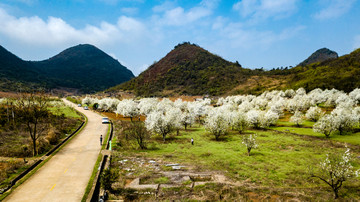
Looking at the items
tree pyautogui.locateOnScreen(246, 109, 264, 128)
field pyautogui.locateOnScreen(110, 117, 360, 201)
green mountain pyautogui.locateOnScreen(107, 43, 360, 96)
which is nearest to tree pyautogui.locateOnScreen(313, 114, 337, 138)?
field pyautogui.locateOnScreen(110, 117, 360, 201)

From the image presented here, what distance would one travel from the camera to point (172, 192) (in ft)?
51.8

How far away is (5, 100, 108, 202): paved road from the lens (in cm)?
1398

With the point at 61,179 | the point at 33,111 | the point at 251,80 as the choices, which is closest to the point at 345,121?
the point at 61,179

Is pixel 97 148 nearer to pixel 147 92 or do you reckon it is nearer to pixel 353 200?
pixel 353 200

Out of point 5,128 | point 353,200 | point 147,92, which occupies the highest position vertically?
point 147,92

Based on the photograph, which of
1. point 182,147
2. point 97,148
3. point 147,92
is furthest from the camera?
point 147,92

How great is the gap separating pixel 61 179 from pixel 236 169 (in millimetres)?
18334

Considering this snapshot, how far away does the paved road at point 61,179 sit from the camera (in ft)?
45.9

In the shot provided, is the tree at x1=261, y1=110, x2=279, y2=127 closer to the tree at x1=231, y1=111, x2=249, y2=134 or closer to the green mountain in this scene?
the tree at x1=231, y1=111, x2=249, y2=134

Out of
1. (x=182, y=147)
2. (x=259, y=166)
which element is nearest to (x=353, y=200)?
(x=259, y=166)

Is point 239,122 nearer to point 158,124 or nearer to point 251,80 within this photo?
point 158,124

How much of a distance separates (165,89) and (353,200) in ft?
543

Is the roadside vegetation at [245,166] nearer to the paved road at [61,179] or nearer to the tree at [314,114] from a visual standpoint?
the paved road at [61,179]

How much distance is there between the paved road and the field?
2976 mm
